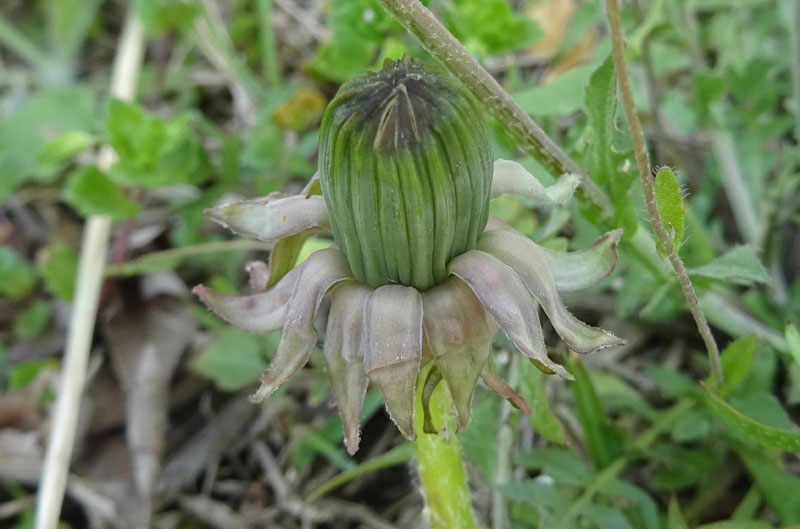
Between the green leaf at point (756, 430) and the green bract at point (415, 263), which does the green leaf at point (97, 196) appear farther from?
the green leaf at point (756, 430)

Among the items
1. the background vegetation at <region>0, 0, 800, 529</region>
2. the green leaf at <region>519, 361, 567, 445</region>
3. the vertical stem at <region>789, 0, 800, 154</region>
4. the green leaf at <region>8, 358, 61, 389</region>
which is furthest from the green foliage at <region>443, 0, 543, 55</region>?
the green leaf at <region>8, 358, 61, 389</region>

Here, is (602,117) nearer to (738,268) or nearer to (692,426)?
(738,268)

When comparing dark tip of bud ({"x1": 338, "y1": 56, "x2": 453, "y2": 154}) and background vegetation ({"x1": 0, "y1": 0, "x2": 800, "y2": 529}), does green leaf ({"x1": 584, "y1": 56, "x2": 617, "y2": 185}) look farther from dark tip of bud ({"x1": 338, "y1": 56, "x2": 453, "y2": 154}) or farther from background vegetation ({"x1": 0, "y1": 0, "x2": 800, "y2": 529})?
dark tip of bud ({"x1": 338, "y1": 56, "x2": 453, "y2": 154})

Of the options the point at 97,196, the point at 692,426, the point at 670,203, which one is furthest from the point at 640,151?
the point at 97,196

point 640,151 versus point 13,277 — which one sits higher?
point 640,151

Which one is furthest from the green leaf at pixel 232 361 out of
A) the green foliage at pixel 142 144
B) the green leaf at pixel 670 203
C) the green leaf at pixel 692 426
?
the green leaf at pixel 670 203

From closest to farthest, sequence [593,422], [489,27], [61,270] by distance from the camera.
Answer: [593,422] → [489,27] → [61,270]
